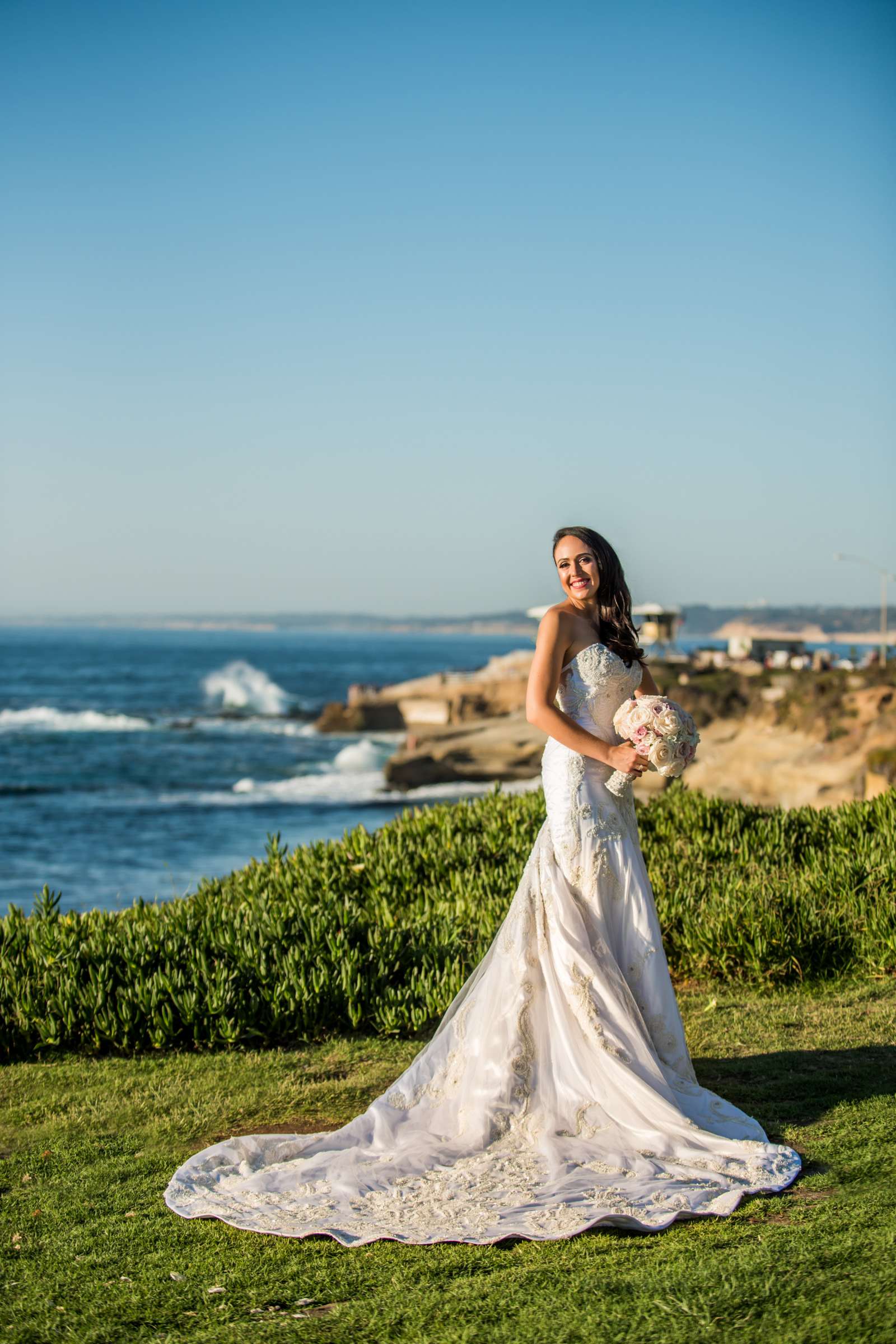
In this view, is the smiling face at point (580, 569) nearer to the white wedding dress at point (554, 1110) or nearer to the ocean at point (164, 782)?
the white wedding dress at point (554, 1110)

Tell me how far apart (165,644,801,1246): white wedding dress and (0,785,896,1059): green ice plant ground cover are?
2.03m

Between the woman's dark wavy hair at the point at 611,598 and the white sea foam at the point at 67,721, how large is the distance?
5516 cm

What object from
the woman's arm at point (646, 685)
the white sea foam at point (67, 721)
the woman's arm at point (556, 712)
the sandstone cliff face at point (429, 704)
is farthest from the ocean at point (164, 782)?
the woman's arm at point (646, 685)

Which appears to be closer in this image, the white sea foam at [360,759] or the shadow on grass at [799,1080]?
→ the shadow on grass at [799,1080]

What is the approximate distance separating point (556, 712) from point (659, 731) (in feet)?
1.53

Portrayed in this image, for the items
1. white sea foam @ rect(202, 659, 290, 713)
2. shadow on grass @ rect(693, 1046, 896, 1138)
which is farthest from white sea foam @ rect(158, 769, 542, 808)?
white sea foam @ rect(202, 659, 290, 713)

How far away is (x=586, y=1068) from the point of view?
4863mm

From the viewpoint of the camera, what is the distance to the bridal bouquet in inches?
195

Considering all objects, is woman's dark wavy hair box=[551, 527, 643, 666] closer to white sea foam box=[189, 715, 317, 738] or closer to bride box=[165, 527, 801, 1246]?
bride box=[165, 527, 801, 1246]

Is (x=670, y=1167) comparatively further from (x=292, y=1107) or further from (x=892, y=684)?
(x=892, y=684)

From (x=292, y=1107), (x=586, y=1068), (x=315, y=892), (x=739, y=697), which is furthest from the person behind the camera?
(x=739, y=697)

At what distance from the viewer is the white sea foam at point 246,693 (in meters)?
74.6

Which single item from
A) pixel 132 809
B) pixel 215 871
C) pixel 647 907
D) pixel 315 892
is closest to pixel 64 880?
pixel 215 871

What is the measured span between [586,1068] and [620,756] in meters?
1.31
